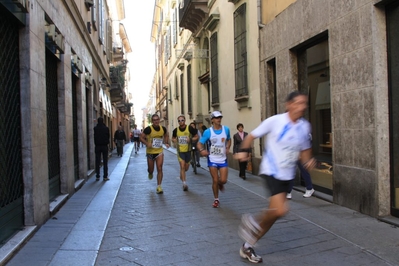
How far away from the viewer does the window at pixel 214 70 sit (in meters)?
15.6

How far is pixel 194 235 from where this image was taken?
5.08 meters

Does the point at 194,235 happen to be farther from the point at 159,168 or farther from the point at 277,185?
the point at 159,168

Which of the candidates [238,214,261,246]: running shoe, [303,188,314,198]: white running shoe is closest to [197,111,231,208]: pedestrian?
[303,188,314,198]: white running shoe

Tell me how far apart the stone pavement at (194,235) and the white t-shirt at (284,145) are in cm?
97

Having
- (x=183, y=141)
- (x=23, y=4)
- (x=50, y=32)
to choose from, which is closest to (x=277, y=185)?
(x=23, y=4)

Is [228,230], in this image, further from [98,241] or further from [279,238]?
[98,241]

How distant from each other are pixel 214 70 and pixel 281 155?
1251cm

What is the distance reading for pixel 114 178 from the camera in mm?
11109

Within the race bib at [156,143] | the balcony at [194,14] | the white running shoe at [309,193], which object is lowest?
the white running shoe at [309,193]

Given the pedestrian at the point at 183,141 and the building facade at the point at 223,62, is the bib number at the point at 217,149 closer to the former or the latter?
the pedestrian at the point at 183,141

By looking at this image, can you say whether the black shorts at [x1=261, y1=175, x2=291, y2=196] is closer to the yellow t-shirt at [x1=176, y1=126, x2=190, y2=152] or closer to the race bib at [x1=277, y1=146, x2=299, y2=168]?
the race bib at [x1=277, y1=146, x2=299, y2=168]

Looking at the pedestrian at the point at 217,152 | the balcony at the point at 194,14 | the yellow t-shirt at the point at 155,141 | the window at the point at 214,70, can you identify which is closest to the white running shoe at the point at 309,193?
the pedestrian at the point at 217,152

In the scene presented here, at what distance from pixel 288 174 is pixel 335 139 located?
3.32 metres

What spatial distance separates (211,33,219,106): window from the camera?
15.6 m
